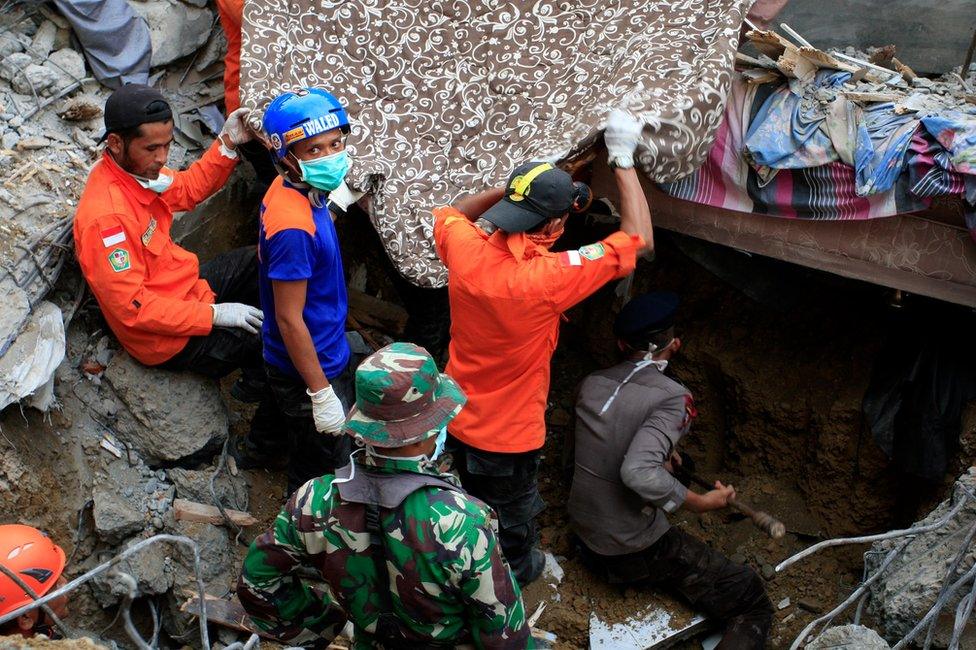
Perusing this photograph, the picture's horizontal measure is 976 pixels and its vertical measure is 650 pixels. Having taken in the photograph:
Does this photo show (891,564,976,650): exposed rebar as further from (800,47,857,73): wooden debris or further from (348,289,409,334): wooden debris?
(348,289,409,334): wooden debris

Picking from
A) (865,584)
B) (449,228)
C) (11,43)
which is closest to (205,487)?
(449,228)

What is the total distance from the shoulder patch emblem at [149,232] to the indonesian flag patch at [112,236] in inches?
4.2

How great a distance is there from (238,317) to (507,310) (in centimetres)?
140

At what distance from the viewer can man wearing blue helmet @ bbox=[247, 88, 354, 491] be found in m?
3.38

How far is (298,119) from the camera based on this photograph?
3.35m

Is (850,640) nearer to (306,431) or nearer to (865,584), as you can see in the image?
(865,584)

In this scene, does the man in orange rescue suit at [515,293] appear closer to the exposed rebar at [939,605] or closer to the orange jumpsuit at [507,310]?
the orange jumpsuit at [507,310]

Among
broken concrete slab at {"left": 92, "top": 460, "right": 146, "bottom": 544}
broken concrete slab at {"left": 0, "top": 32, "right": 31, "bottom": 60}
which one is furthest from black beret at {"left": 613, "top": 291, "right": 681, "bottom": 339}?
broken concrete slab at {"left": 0, "top": 32, "right": 31, "bottom": 60}

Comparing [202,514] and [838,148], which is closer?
[838,148]

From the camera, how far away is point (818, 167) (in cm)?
388

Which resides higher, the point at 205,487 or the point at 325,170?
the point at 325,170

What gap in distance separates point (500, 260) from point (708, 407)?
104 inches

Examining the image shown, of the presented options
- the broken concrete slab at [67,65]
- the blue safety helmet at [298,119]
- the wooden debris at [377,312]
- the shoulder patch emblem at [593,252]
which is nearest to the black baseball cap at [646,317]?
the shoulder patch emblem at [593,252]

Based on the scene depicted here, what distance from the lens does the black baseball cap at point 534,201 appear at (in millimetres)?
3176
